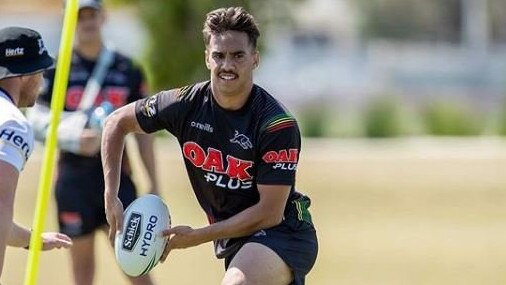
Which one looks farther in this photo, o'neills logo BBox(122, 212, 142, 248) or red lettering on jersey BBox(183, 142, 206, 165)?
red lettering on jersey BBox(183, 142, 206, 165)

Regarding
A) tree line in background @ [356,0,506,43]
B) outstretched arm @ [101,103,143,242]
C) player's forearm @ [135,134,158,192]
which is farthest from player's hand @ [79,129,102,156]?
tree line in background @ [356,0,506,43]

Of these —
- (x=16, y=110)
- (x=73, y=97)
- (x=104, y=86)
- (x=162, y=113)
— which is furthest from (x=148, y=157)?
(x=16, y=110)

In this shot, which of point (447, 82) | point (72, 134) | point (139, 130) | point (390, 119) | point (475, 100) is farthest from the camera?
point (447, 82)

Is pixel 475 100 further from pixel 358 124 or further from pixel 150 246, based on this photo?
pixel 150 246

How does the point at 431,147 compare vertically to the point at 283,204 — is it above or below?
below

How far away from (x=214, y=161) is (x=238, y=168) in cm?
13

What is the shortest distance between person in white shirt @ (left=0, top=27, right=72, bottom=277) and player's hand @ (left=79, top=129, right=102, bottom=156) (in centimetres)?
233

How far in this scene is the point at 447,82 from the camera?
39344 millimetres

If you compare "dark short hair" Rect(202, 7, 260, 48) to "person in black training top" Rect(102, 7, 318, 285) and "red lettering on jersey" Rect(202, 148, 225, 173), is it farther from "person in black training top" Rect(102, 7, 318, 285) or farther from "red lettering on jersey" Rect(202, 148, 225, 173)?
"red lettering on jersey" Rect(202, 148, 225, 173)

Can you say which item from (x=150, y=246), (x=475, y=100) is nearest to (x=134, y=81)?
(x=150, y=246)

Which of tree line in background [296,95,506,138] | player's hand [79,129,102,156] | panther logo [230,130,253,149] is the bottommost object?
tree line in background [296,95,506,138]

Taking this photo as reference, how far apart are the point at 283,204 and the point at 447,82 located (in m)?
32.9

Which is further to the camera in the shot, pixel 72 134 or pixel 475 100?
pixel 475 100

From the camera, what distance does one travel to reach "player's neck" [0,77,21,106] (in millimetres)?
6230
